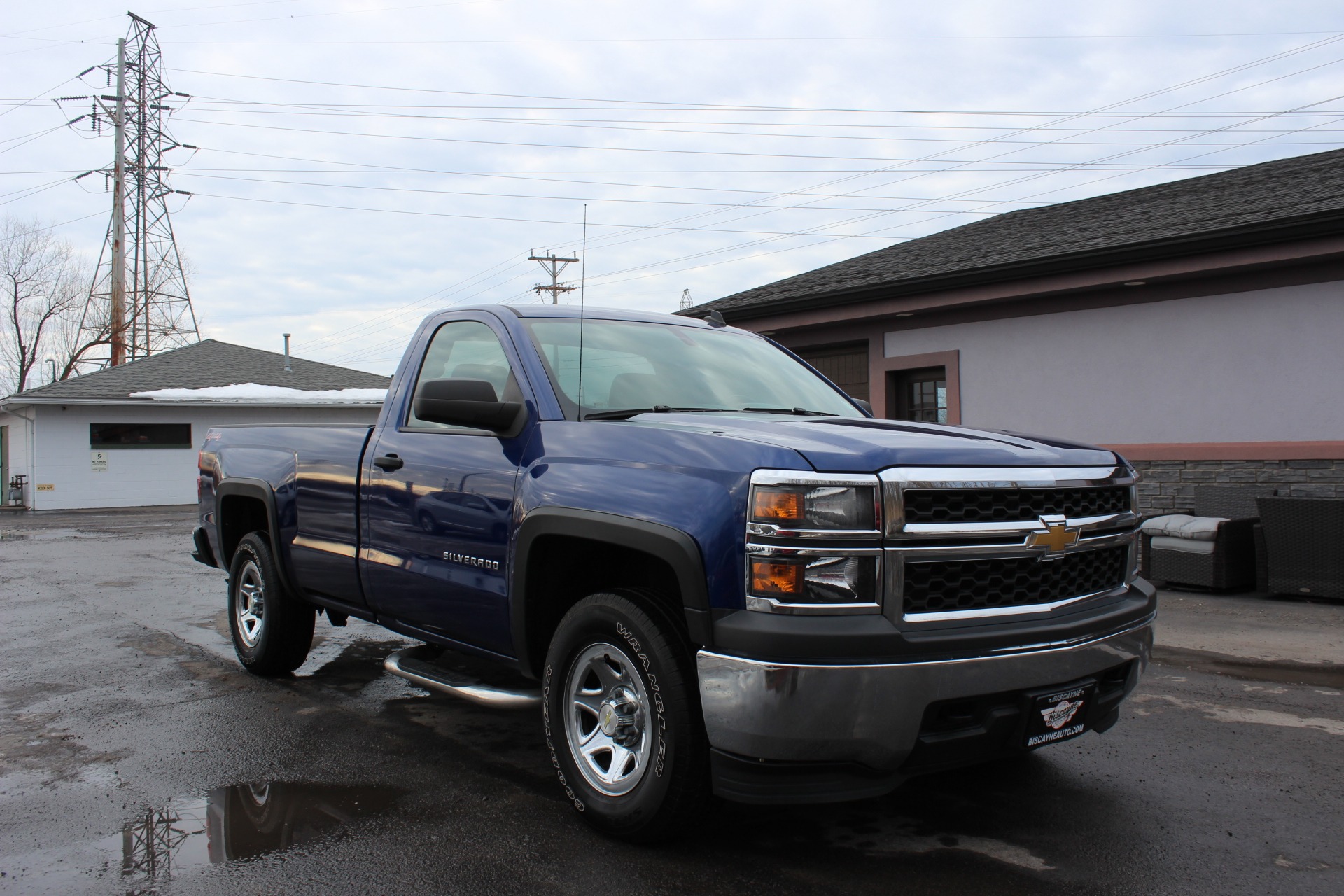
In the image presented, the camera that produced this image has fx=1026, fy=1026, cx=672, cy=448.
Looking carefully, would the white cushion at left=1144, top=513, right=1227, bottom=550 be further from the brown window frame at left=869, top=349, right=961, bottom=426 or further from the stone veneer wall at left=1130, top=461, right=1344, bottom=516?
the brown window frame at left=869, top=349, right=961, bottom=426

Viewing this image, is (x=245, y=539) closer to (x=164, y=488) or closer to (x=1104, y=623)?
(x=1104, y=623)

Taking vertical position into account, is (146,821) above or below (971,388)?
below

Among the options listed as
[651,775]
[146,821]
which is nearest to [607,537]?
[651,775]

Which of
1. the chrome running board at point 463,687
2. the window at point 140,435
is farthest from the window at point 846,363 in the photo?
the window at point 140,435

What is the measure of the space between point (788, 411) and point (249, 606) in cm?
382

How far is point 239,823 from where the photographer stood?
3908mm

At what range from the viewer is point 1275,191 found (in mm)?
11031

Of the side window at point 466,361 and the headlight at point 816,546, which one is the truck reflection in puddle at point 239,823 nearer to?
the side window at point 466,361

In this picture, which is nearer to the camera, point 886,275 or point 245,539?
point 245,539

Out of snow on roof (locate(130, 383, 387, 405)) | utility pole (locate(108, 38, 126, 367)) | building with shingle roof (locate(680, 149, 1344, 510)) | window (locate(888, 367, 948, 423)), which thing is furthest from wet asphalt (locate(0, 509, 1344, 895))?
utility pole (locate(108, 38, 126, 367))

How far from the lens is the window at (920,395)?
13.2m

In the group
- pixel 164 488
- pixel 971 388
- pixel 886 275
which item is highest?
pixel 886 275

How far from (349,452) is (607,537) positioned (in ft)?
7.34

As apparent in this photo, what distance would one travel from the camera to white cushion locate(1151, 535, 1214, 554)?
9312 millimetres
